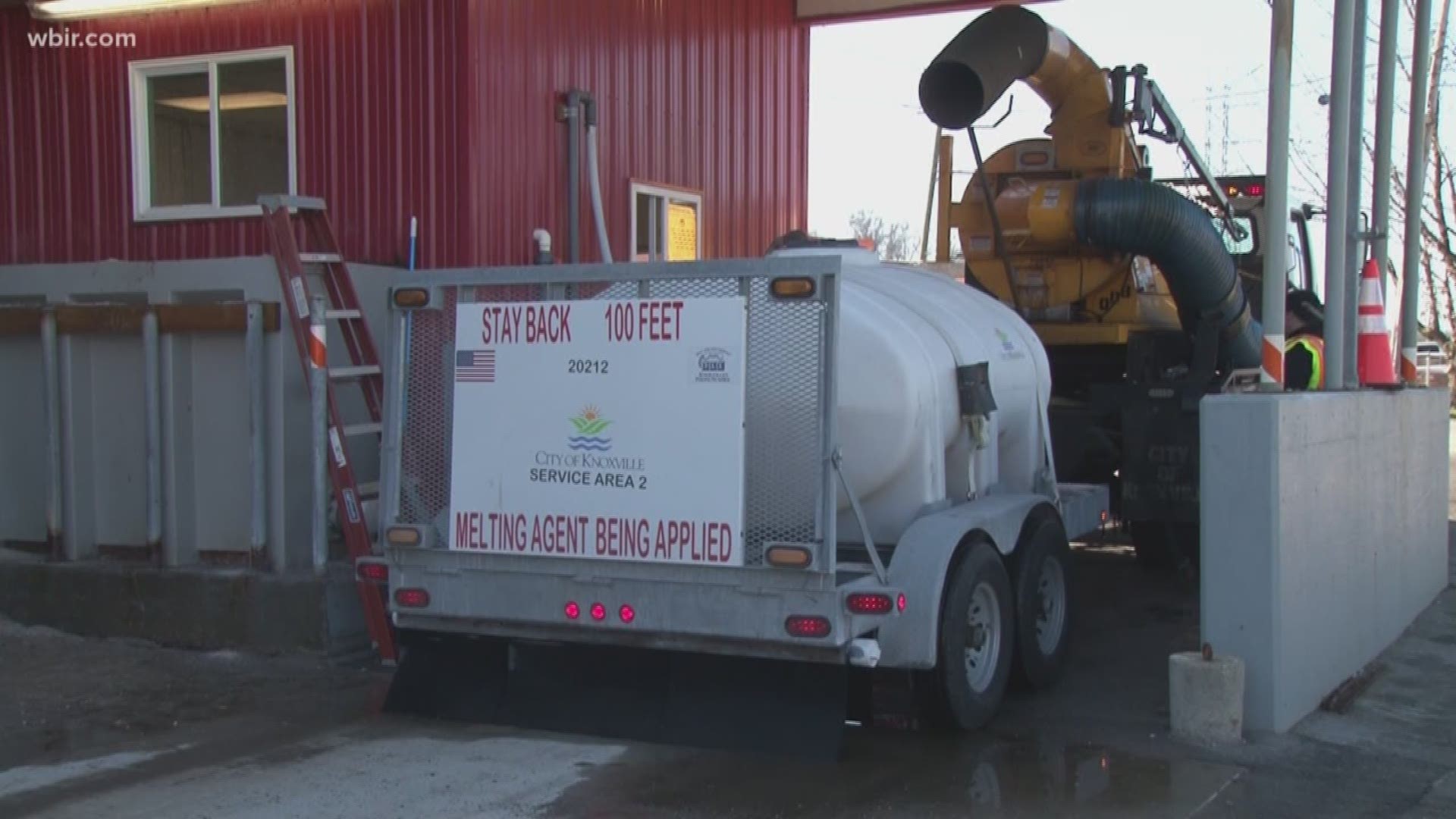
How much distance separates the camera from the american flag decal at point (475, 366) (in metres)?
6.82

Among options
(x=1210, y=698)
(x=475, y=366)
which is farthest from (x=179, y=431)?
(x=1210, y=698)

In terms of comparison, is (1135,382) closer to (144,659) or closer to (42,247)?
(144,659)

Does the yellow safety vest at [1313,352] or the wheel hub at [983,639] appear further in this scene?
the yellow safety vest at [1313,352]

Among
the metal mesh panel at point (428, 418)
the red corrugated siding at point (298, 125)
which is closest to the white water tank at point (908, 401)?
the metal mesh panel at point (428, 418)

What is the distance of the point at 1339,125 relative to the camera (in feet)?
29.3

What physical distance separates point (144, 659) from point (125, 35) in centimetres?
544

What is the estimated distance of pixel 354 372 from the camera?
9.28 metres

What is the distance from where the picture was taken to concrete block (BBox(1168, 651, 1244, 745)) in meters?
6.93

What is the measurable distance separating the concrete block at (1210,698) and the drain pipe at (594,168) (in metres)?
5.87

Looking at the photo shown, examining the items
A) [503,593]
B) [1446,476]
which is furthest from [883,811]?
[1446,476]

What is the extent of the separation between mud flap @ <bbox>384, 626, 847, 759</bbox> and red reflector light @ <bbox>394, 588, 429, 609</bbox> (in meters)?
0.45

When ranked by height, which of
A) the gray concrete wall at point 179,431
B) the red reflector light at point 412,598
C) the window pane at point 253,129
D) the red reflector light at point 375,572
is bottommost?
the red reflector light at point 412,598

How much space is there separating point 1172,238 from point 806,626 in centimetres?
513

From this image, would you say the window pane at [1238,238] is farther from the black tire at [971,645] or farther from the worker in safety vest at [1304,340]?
the black tire at [971,645]
